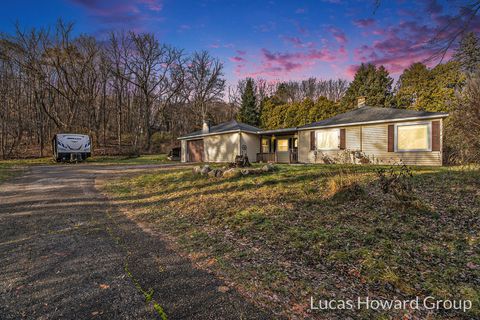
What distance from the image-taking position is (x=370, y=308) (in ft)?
7.37

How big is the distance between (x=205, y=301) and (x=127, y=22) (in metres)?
37.4

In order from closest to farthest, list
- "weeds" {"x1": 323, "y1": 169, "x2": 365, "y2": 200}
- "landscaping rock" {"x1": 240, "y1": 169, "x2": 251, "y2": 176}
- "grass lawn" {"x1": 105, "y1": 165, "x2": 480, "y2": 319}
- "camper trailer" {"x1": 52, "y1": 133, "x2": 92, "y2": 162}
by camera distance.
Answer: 1. "grass lawn" {"x1": 105, "y1": 165, "x2": 480, "y2": 319}
2. "weeds" {"x1": 323, "y1": 169, "x2": 365, "y2": 200}
3. "landscaping rock" {"x1": 240, "y1": 169, "x2": 251, "y2": 176}
4. "camper trailer" {"x1": 52, "y1": 133, "x2": 92, "y2": 162}

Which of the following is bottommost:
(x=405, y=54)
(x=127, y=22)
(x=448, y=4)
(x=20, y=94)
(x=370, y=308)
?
(x=370, y=308)

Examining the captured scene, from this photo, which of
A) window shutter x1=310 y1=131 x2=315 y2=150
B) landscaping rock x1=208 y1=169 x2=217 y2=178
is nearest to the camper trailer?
landscaping rock x1=208 y1=169 x2=217 y2=178

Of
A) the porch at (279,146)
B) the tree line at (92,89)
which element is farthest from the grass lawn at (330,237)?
the tree line at (92,89)

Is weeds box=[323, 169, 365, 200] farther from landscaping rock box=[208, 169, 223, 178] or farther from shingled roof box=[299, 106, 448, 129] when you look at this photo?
shingled roof box=[299, 106, 448, 129]

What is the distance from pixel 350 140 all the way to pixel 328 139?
132 cm

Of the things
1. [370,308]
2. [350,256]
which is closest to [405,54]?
[350,256]

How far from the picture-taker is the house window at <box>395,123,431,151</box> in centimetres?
1205

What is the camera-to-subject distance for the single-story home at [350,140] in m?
12.1

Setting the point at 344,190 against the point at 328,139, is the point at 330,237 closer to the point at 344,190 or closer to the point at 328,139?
the point at 344,190

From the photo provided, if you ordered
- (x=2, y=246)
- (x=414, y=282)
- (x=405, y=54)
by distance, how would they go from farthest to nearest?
1. (x=405, y=54)
2. (x=2, y=246)
3. (x=414, y=282)

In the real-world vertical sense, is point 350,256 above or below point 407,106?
below

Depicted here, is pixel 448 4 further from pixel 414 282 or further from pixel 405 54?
pixel 414 282
